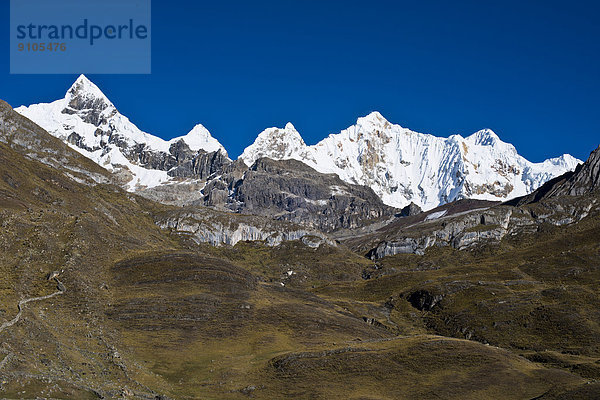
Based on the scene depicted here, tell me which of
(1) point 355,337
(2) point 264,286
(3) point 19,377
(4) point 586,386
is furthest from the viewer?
(2) point 264,286

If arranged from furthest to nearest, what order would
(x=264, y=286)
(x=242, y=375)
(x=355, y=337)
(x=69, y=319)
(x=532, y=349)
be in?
(x=264, y=286) < (x=532, y=349) < (x=355, y=337) < (x=69, y=319) < (x=242, y=375)

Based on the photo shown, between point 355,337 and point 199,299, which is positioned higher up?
point 199,299

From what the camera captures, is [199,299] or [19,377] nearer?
[19,377]

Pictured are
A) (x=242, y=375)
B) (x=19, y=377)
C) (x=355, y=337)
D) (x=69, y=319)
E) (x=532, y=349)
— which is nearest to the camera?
(x=19, y=377)

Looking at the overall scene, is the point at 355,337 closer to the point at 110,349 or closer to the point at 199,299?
the point at 199,299

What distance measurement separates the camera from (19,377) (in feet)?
249

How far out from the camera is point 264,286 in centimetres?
18575

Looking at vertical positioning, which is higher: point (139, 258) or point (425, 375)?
point (139, 258)

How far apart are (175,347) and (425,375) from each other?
5301cm

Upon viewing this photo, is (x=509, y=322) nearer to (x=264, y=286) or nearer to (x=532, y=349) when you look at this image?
(x=532, y=349)

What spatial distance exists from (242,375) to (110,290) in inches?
2247

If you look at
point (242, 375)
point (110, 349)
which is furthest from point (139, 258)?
point (242, 375)

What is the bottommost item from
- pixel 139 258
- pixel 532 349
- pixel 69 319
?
pixel 532 349

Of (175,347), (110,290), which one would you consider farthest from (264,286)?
(175,347)
